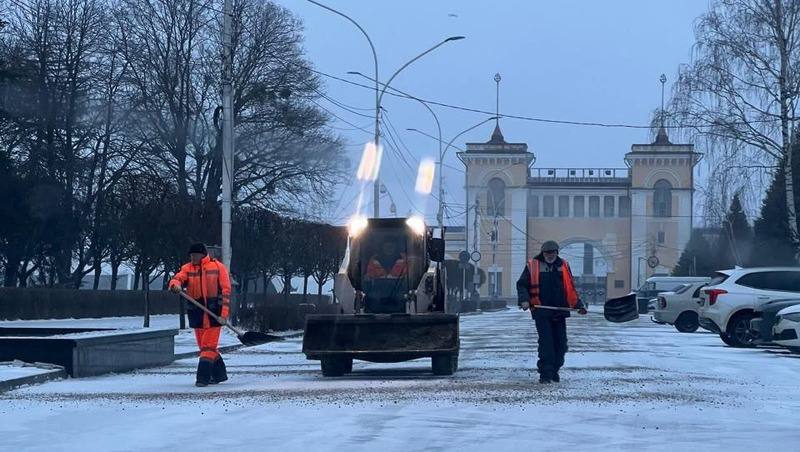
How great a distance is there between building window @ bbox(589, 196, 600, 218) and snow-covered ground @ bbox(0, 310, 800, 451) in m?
91.2

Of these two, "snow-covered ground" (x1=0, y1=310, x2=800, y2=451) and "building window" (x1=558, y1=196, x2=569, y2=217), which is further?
"building window" (x1=558, y1=196, x2=569, y2=217)

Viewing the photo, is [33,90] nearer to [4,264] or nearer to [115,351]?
[4,264]

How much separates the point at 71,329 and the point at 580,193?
299 feet

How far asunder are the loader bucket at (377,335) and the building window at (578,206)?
93.5m

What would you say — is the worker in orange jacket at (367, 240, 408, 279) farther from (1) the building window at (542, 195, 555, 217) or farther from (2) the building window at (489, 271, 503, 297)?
(2) the building window at (489, 271, 503, 297)

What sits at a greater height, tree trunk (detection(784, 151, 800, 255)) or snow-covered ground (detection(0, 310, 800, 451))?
tree trunk (detection(784, 151, 800, 255))

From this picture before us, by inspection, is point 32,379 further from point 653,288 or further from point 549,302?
point 653,288

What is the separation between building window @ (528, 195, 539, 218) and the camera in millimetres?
109625

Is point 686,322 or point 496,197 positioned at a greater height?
point 496,197

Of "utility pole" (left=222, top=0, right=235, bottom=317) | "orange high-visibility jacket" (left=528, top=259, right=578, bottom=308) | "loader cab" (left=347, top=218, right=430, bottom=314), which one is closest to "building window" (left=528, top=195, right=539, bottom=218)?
"utility pole" (left=222, top=0, right=235, bottom=317)

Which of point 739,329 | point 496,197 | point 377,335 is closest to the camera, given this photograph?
point 377,335

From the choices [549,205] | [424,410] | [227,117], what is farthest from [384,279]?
[549,205]

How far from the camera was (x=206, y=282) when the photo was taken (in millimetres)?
15922

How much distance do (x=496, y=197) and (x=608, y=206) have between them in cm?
978
